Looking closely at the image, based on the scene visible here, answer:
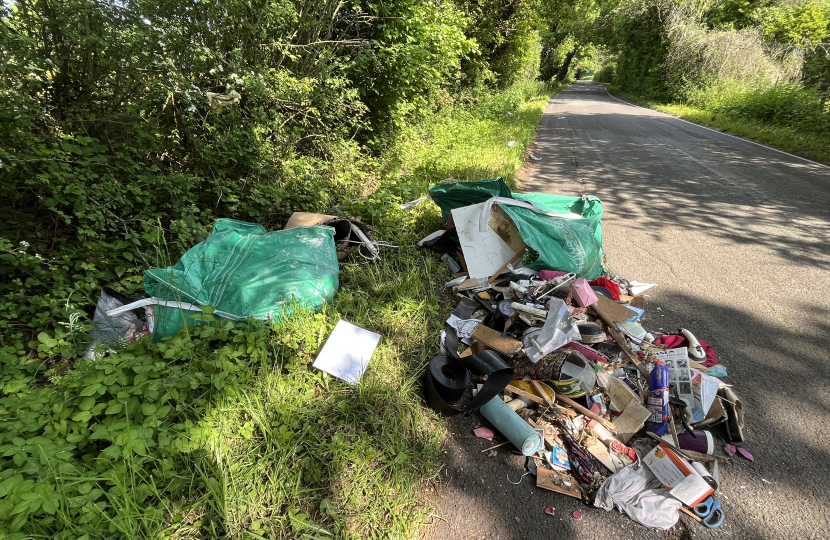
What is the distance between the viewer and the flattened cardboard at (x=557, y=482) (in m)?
1.74

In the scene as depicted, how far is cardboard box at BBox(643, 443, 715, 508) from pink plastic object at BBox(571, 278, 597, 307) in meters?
1.05

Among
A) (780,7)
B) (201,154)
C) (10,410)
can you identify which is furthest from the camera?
(780,7)

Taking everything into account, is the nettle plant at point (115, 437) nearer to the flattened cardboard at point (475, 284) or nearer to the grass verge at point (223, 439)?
the grass verge at point (223, 439)

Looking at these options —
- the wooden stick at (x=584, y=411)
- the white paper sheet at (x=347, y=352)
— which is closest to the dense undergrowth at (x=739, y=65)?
the wooden stick at (x=584, y=411)

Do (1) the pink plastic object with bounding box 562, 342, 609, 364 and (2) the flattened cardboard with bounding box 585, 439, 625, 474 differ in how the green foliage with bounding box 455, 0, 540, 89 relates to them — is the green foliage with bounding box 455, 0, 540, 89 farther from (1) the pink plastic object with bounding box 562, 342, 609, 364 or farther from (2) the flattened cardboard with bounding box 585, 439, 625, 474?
(2) the flattened cardboard with bounding box 585, 439, 625, 474

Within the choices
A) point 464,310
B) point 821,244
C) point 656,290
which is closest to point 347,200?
point 464,310

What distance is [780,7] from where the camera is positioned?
62.4ft

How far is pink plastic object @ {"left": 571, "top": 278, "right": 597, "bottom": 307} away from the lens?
2628mm

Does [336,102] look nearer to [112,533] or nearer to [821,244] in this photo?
[112,533]

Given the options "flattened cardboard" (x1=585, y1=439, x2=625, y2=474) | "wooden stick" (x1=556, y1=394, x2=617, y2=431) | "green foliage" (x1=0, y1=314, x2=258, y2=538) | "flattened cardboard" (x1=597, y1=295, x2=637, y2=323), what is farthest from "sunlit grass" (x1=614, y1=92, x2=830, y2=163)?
"green foliage" (x1=0, y1=314, x2=258, y2=538)

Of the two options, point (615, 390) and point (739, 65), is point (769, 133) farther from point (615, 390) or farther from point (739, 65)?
point (615, 390)

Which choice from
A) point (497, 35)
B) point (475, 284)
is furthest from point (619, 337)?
point (497, 35)

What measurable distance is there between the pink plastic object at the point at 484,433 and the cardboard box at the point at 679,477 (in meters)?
0.79

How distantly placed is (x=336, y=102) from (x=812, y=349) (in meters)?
5.57
